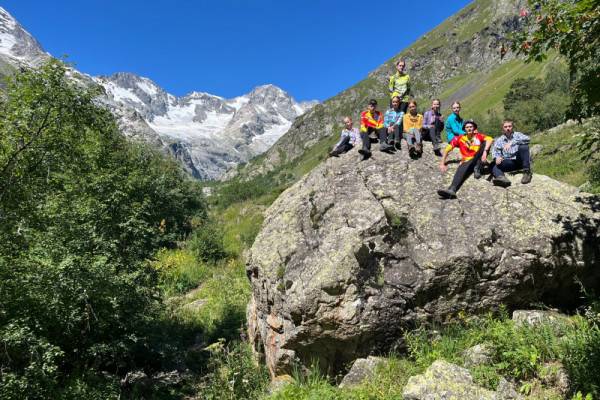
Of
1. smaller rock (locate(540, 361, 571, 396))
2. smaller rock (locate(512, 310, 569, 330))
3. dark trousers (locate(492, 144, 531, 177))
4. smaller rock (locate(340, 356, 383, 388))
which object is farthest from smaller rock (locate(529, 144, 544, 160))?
smaller rock (locate(340, 356, 383, 388))

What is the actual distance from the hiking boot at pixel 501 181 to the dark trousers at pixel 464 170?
22.3 inches

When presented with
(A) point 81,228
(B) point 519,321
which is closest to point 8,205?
(A) point 81,228

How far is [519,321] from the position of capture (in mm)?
7152

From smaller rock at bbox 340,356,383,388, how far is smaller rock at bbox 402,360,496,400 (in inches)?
52.3

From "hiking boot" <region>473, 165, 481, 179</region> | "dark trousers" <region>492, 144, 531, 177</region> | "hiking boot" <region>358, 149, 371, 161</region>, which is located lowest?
"hiking boot" <region>473, 165, 481, 179</region>

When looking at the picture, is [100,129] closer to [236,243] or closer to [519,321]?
[236,243]

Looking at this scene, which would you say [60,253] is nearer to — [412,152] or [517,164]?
[412,152]

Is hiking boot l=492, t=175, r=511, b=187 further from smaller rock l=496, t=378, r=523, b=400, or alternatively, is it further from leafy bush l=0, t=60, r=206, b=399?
leafy bush l=0, t=60, r=206, b=399

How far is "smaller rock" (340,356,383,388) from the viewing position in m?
7.09

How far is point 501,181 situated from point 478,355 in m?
4.04

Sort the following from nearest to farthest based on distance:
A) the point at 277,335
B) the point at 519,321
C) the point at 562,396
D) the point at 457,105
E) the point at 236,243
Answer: the point at 562,396 < the point at 519,321 < the point at 277,335 < the point at 457,105 < the point at 236,243

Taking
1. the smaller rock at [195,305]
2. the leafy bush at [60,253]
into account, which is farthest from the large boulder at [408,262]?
the smaller rock at [195,305]

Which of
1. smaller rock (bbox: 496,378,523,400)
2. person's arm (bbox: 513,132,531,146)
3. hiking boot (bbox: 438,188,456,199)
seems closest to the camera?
smaller rock (bbox: 496,378,523,400)

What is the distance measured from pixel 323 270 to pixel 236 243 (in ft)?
46.6
